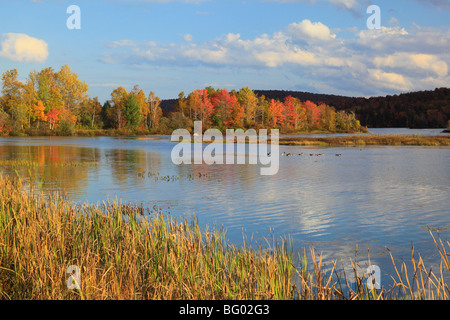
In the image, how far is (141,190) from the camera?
2316cm

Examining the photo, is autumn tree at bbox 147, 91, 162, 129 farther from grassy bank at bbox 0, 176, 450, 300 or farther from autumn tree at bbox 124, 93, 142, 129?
grassy bank at bbox 0, 176, 450, 300

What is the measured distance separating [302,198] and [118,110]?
106 metres

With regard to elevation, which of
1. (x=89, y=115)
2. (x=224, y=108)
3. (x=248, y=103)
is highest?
(x=248, y=103)

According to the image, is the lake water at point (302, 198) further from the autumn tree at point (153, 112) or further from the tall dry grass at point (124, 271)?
the autumn tree at point (153, 112)

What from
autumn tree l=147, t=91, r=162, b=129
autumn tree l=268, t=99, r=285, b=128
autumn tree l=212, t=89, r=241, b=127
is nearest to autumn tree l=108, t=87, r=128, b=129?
autumn tree l=147, t=91, r=162, b=129

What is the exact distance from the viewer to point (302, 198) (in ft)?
69.1

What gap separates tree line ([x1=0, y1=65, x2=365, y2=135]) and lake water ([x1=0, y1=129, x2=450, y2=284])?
78.6 m

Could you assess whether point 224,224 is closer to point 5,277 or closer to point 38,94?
point 5,277

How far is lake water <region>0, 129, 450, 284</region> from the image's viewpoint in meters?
13.2

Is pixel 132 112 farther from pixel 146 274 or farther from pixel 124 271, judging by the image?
pixel 124 271

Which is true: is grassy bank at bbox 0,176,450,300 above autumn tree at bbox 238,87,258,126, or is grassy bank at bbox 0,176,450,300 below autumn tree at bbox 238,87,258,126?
below

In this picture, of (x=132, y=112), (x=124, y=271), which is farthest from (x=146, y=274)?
(x=132, y=112)

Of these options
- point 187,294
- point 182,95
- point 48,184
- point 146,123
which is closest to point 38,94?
point 146,123

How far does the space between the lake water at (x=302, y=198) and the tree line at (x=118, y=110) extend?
78646 millimetres
